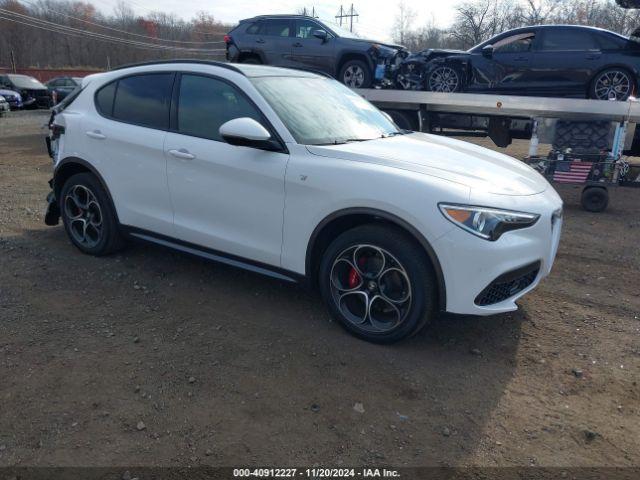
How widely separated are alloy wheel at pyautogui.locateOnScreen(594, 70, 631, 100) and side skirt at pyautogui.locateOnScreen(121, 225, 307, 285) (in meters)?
7.10

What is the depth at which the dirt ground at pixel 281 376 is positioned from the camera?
264 cm

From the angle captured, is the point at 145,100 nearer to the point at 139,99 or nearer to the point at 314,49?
the point at 139,99

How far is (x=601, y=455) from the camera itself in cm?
262

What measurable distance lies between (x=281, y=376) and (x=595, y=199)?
6261 mm

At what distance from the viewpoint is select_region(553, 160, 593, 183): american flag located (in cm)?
756

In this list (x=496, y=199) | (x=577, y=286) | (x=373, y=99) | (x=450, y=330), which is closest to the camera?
(x=496, y=199)

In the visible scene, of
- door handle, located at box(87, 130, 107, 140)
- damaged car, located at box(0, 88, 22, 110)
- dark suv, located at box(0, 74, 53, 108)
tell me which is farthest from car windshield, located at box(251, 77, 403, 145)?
dark suv, located at box(0, 74, 53, 108)

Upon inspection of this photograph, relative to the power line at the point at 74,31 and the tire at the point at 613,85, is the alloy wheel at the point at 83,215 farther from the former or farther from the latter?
the power line at the point at 74,31

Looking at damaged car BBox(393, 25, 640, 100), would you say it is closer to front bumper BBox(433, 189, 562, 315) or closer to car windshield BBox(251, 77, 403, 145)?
car windshield BBox(251, 77, 403, 145)

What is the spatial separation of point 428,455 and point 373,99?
26.1ft

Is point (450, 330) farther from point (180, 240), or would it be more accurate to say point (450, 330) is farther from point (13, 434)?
point (13, 434)

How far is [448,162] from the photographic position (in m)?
3.65

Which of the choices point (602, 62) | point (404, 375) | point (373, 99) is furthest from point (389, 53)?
point (404, 375)

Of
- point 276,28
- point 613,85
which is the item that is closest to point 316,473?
point 613,85
